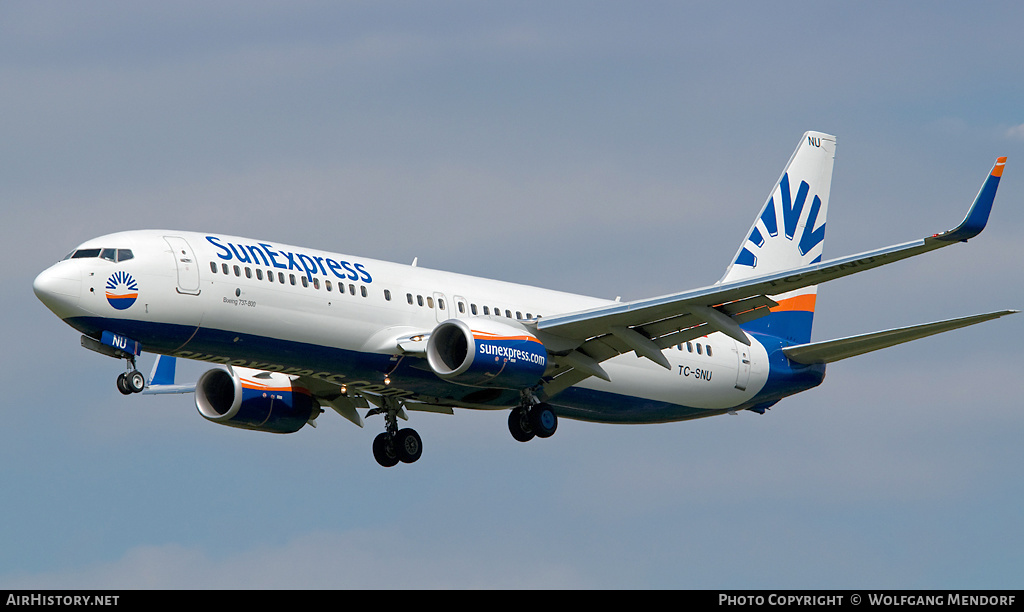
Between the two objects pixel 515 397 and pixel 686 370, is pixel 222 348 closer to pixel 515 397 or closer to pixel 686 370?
pixel 515 397

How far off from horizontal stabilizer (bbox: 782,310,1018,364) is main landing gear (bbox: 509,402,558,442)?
9.24 meters

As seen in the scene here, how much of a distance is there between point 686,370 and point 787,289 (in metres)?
8.43

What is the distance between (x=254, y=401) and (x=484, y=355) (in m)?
8.55

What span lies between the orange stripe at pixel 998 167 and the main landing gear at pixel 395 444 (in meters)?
19.0

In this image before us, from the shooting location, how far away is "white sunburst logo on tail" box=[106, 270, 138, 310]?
3525cm

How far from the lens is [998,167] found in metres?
33.1

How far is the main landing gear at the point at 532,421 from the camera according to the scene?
4103cm

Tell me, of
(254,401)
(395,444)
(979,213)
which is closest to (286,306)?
(254,401)

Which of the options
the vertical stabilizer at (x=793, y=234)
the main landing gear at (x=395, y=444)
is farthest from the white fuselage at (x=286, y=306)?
the vertical stabilizer at (x=793, y=234)

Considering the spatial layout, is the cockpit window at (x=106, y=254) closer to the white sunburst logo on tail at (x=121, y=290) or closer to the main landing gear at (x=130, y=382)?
the white sunburst logo on tail at (x=121, y=290)

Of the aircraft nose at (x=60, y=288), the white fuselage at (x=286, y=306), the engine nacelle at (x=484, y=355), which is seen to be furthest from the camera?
the engine nacelle at (x=484, y=355)

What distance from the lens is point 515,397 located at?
4159cm
